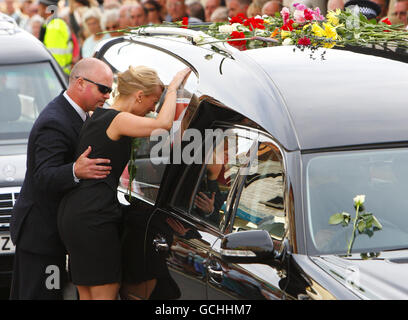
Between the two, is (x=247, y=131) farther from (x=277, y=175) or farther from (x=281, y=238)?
(x=281, y=238)

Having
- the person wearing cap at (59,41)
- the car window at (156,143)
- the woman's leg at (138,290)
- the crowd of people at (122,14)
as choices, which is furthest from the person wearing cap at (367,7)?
the person wearing cap at (59,41)

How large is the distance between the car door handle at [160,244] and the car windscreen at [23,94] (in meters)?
3.24

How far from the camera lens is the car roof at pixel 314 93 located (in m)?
4.32

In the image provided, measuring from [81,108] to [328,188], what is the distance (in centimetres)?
192

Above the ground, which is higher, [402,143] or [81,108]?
[402,143]

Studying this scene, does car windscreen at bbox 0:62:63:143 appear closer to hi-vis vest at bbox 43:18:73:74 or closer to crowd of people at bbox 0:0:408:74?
crowd of people at bbox 0:0:408:74

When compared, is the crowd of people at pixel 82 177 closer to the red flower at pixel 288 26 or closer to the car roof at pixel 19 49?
the red flower at pixel 288 26

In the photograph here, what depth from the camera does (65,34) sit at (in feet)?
47.5

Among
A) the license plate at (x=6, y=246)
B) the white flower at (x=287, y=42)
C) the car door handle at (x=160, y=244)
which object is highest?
the white flower at (x=287, y=42)

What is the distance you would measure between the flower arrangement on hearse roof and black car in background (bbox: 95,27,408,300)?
22 cm

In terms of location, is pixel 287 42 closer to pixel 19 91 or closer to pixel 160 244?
pixel 160 244
